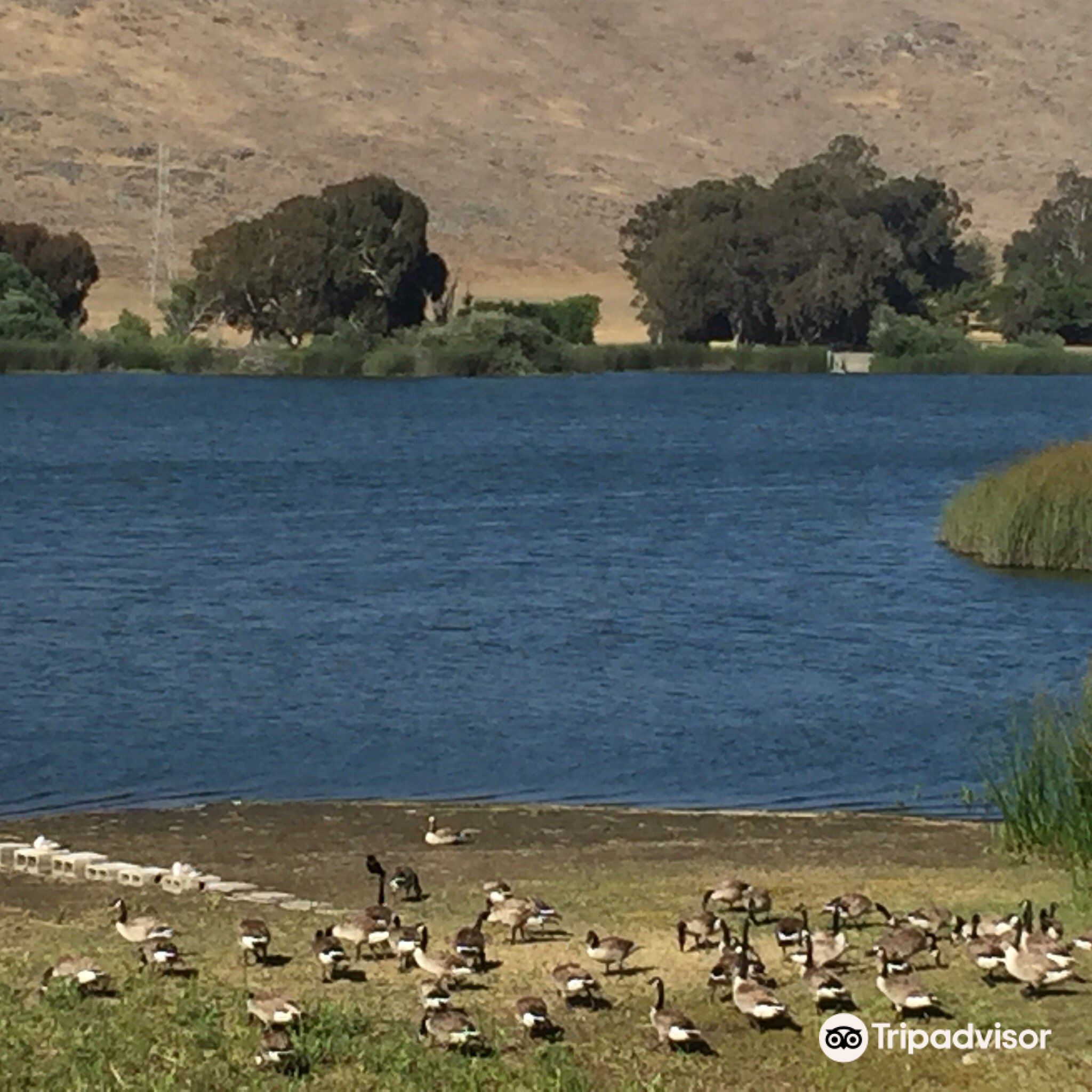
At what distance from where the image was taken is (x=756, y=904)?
1424cm

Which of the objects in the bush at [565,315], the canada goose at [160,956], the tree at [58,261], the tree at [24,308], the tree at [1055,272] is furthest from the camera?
the tree at [1055,272]

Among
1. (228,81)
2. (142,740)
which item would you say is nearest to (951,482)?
(142,740)

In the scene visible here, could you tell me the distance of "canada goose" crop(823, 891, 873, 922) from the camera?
14.0 meters

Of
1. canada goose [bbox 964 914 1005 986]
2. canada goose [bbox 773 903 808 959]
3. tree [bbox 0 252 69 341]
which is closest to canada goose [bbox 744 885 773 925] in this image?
canada goose [bbox 773 903 808 959]

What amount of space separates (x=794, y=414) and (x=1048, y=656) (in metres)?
57.8

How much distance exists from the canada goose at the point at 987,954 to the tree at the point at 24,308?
101 metres

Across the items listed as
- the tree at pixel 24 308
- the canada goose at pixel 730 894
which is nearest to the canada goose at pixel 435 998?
the canada goose at pixel 730 894

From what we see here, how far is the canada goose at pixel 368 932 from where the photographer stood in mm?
13273

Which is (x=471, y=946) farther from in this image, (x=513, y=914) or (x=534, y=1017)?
(x=534, y=1017)

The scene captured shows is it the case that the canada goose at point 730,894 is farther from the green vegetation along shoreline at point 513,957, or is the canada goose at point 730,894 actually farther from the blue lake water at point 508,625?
the blue lake water at point 508,625

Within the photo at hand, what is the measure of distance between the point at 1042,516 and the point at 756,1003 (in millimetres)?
26482

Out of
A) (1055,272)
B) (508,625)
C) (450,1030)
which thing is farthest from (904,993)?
(1055,272)

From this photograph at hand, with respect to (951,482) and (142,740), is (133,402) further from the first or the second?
(142,740)

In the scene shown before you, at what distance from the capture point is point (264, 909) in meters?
14.8
